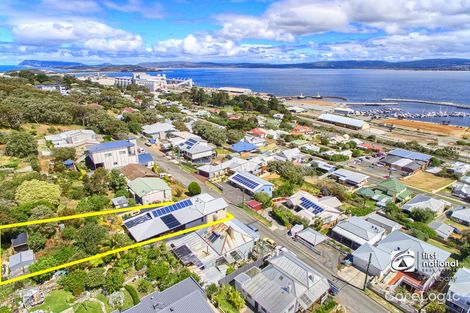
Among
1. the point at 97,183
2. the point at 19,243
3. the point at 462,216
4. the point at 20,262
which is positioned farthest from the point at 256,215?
the point at 462,216

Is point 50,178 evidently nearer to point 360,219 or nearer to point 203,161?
point 203,161

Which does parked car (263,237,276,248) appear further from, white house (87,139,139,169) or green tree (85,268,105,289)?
white house (87,139,139,169)

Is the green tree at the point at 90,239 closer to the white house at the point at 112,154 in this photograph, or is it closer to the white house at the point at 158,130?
the white house at the point at 112,154

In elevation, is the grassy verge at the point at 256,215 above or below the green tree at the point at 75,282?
below

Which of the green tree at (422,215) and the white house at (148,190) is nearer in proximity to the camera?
the white house at (148,190)

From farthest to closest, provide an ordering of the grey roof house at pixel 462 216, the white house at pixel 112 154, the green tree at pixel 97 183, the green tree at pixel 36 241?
1. the white house at pixel 112 154
2. the grey roof house at pixel 462 216
3. the green tree at pixel 97 183
4. the green tree at pixel 36 241

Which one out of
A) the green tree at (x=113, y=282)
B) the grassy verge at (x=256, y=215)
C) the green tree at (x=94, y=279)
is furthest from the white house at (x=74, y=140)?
the green tree at (x=113, y=282)

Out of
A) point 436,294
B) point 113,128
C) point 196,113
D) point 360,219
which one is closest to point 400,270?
point 436,294
